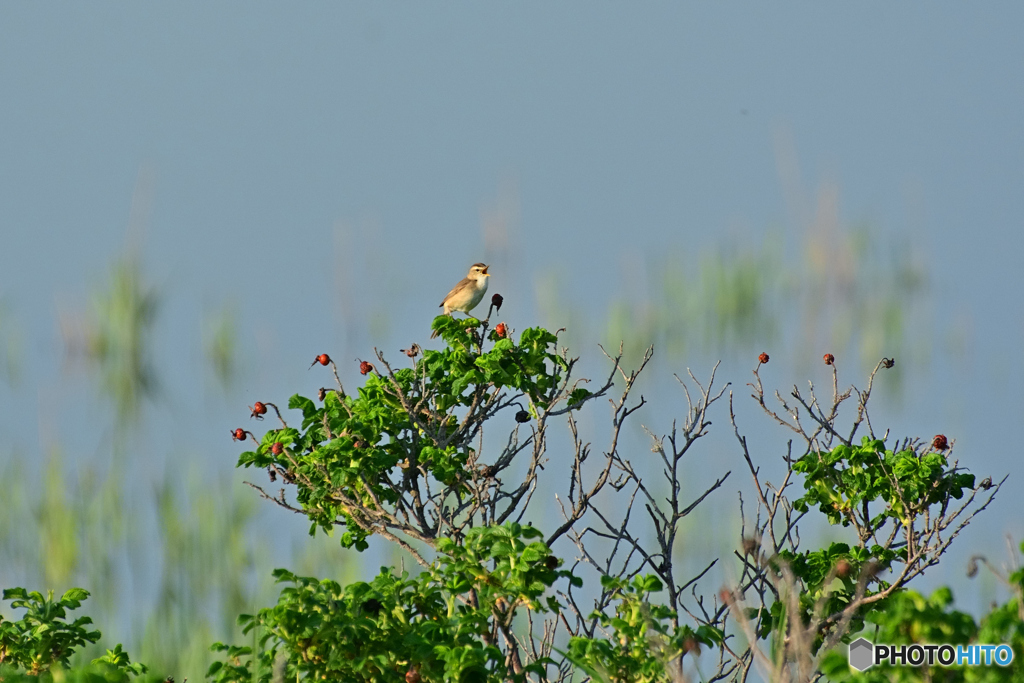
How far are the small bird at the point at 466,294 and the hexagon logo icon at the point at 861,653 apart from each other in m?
3.84

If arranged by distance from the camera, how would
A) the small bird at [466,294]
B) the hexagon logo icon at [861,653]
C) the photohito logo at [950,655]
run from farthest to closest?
the small bird at [466,294]
the hexagon logo icon at [861,653]
the photohito logo at [950,655]

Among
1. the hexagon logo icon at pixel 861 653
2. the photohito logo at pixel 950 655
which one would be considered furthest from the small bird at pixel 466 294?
the photohito logo at pixel 950 655

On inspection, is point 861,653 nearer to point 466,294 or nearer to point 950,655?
point 950,655

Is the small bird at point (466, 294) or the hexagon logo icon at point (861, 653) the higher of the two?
the small bird at point (466, 294)

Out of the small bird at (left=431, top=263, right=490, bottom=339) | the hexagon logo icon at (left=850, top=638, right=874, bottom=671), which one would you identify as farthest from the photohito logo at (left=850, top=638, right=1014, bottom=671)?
the small bird at (left=431, top=263, right=490, bottom=339)

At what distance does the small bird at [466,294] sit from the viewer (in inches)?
255

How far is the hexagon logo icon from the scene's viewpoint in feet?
9.18

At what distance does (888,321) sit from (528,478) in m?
6.53

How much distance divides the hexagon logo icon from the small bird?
384 cm

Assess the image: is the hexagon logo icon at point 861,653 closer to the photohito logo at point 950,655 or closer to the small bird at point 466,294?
the photohito logo at point 950,655

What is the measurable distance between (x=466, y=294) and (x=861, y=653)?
3.95 metres

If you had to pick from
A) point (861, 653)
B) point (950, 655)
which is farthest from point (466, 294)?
point (950, 655)

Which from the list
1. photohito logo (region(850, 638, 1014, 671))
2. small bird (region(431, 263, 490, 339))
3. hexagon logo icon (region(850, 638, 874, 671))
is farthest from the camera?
small bird (region(431, 263, 490, 339))

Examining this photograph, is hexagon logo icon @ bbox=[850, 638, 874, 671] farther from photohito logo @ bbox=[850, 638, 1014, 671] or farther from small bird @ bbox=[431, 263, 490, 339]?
small bird @ bbox=[431, 263, 490, 339]
